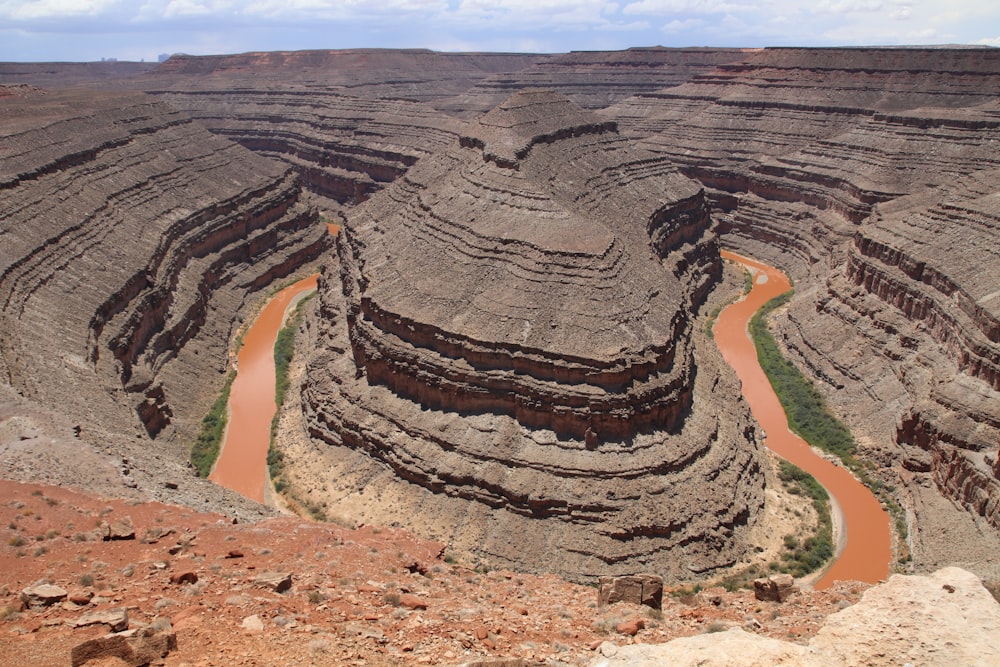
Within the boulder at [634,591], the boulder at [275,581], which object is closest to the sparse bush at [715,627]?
the boulder at [634,591]

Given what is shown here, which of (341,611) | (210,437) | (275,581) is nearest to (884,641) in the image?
(341,611)

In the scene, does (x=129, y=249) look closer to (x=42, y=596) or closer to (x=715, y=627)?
(x=42, y=596)

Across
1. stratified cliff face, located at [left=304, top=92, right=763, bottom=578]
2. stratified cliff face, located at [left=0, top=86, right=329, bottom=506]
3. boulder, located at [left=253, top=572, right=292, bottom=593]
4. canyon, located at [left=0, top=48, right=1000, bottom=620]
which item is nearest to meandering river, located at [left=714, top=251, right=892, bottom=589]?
canyon, located at [left=0, top=48, right=1000, bottom=620]

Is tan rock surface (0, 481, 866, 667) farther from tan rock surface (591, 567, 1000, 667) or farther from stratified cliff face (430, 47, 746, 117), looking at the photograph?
stratified cliff face (430, 47, 746, 117)

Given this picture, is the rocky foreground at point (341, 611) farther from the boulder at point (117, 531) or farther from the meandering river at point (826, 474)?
the meandering river at point (826, 474)

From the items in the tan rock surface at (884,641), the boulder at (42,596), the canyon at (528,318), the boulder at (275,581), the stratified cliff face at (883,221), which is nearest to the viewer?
the tan rock surface at (884,641)

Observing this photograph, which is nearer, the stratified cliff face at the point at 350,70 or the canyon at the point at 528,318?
the canyon at the point at 528,318
